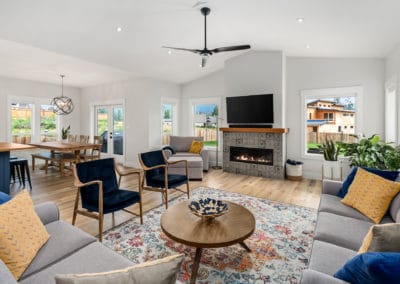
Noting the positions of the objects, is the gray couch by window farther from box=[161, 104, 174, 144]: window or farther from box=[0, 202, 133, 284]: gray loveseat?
box=[0, 202, 133, 284]: gray loveseat

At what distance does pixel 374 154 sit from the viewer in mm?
3561

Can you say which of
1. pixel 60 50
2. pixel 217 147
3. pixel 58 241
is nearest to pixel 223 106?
pixel 217 147

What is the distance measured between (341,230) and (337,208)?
Answer: 1.77ft


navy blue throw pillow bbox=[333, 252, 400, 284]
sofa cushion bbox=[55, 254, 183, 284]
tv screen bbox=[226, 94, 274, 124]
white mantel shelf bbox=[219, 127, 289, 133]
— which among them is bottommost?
navy blue throw pillow bbox=[333, 252, 400, 284]

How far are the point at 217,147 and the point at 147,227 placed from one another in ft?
13.7

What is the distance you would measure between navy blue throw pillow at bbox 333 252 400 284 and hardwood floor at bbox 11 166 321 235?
107 inches

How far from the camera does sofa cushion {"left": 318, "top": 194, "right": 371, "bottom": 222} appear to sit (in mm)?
2183

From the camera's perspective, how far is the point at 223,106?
645 centimetres

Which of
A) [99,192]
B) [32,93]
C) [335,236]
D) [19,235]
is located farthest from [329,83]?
[32,93]

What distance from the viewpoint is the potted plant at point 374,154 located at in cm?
316

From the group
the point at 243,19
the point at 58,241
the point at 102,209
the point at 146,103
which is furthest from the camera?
the point at 146,103

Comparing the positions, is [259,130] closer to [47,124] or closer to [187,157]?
[187,157]

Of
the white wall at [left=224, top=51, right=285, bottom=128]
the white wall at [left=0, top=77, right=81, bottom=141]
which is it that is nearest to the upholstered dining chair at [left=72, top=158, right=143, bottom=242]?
the white wall at [left=224, top=51, right=285, bottom=128]

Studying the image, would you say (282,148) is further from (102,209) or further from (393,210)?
(102,209)
